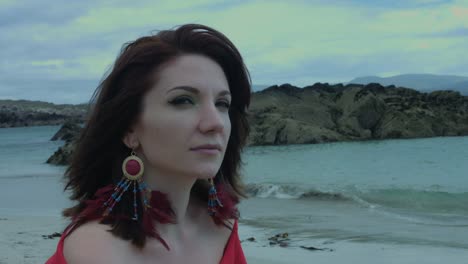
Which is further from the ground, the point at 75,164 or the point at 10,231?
the point at 75,164

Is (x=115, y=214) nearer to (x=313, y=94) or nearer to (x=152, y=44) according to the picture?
(x=152, y=44)

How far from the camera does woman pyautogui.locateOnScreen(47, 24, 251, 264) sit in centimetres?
194

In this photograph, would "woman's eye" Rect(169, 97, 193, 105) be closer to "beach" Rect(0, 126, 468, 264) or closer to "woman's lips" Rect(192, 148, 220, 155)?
"woman's lips" Rect(192, 148, 220, 155)

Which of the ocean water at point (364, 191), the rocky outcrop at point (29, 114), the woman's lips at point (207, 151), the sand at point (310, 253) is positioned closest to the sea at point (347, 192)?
the ocean water at point (364, 191)

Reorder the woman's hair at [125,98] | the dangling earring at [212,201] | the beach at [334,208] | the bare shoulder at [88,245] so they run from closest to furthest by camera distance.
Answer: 1. the bare shoulder at [88,245]
2. the woman's hair at [125,98]
3. the dangling earring at [212,201]
4. the beach at [334,208]

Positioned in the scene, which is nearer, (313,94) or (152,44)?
(152,44)

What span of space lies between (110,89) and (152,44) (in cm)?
18

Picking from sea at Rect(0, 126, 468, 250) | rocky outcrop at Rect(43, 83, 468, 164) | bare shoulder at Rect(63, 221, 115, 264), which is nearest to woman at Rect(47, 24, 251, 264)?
bare shoulder at Rect(63, 221, 115, 264)

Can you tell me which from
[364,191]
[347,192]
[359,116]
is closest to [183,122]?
[347,192]

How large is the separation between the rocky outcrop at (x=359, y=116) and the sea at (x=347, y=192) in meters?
0.76

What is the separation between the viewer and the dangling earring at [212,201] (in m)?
2.29

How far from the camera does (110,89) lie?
205cm

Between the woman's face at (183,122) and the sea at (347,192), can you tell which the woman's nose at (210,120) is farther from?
the sea at (347,192)

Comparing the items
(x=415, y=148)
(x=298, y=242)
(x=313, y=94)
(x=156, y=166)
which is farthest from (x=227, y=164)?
(x=313, y=94)
